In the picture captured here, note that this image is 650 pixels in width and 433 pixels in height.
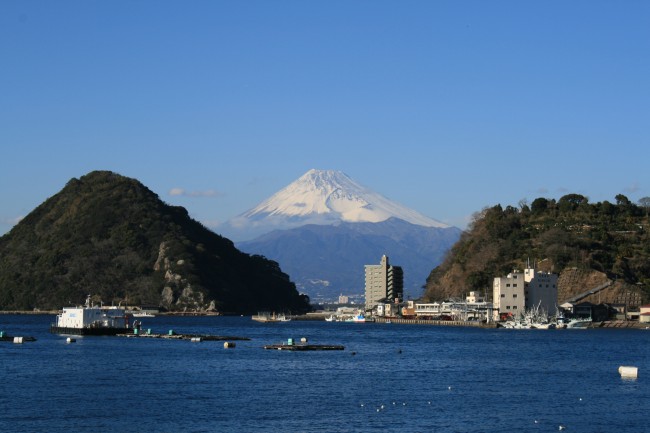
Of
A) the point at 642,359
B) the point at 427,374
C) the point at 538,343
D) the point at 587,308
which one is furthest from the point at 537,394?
the point at 587,308

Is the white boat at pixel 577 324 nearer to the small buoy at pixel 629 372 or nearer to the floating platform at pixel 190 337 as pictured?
the floating platform at pixel 190 337

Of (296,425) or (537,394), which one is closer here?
(296,425)

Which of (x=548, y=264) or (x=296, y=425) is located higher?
(x=548, y=264)

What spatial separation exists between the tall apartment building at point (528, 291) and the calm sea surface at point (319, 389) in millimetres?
69510

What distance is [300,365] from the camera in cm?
8744

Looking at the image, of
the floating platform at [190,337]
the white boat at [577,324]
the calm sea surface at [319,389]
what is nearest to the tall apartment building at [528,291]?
the white boat at [577,324]

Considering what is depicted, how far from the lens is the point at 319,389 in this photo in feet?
225

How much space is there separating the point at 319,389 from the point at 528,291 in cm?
12026

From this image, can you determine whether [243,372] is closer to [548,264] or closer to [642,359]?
[642,359]

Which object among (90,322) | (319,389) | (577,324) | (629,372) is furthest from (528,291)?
(319,389)

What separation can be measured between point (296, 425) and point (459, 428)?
8.05m

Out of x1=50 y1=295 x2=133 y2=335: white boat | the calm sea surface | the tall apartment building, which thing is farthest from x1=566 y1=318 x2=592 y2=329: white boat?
x1=50 y1=295 x2=133 y2=335: white boat

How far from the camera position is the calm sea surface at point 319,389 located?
5372cm

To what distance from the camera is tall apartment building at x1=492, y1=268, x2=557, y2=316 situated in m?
182
